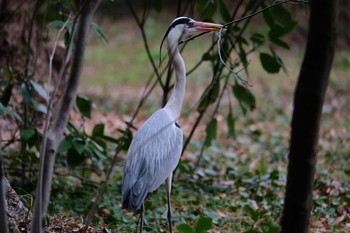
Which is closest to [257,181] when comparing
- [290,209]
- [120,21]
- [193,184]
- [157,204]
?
[193,184]

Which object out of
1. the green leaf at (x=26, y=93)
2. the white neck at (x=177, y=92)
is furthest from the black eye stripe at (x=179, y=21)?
the green leaf at (x=26, y=93)

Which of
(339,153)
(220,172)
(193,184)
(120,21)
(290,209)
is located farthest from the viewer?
(120,21)

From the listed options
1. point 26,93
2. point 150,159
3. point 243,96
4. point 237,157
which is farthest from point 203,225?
point 237,157

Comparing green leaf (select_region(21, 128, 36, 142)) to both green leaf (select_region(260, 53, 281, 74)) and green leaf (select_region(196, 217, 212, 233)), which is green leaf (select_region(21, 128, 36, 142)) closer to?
green leaf (select_region(196, 217, 212, 233))

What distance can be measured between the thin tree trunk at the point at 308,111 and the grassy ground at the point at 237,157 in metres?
0.80

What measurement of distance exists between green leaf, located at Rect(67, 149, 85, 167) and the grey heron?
2.56 feet

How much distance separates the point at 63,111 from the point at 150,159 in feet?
4.92

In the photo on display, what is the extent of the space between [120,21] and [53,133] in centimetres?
1717

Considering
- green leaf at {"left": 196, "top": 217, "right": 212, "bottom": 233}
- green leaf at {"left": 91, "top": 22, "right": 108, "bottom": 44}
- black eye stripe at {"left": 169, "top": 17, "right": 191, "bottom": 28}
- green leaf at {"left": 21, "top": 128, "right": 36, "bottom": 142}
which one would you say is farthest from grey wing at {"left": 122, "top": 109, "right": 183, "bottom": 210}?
green leaf at {"left": 21, "top": 128, "right": 36, "bottom": 142}

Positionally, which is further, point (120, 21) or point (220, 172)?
point (120, 21)

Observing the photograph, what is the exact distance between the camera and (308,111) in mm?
2393

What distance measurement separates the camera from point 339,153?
7473 mm

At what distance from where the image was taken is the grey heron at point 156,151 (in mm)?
3900

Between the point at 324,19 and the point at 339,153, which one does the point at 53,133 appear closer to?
the point at 324,19
